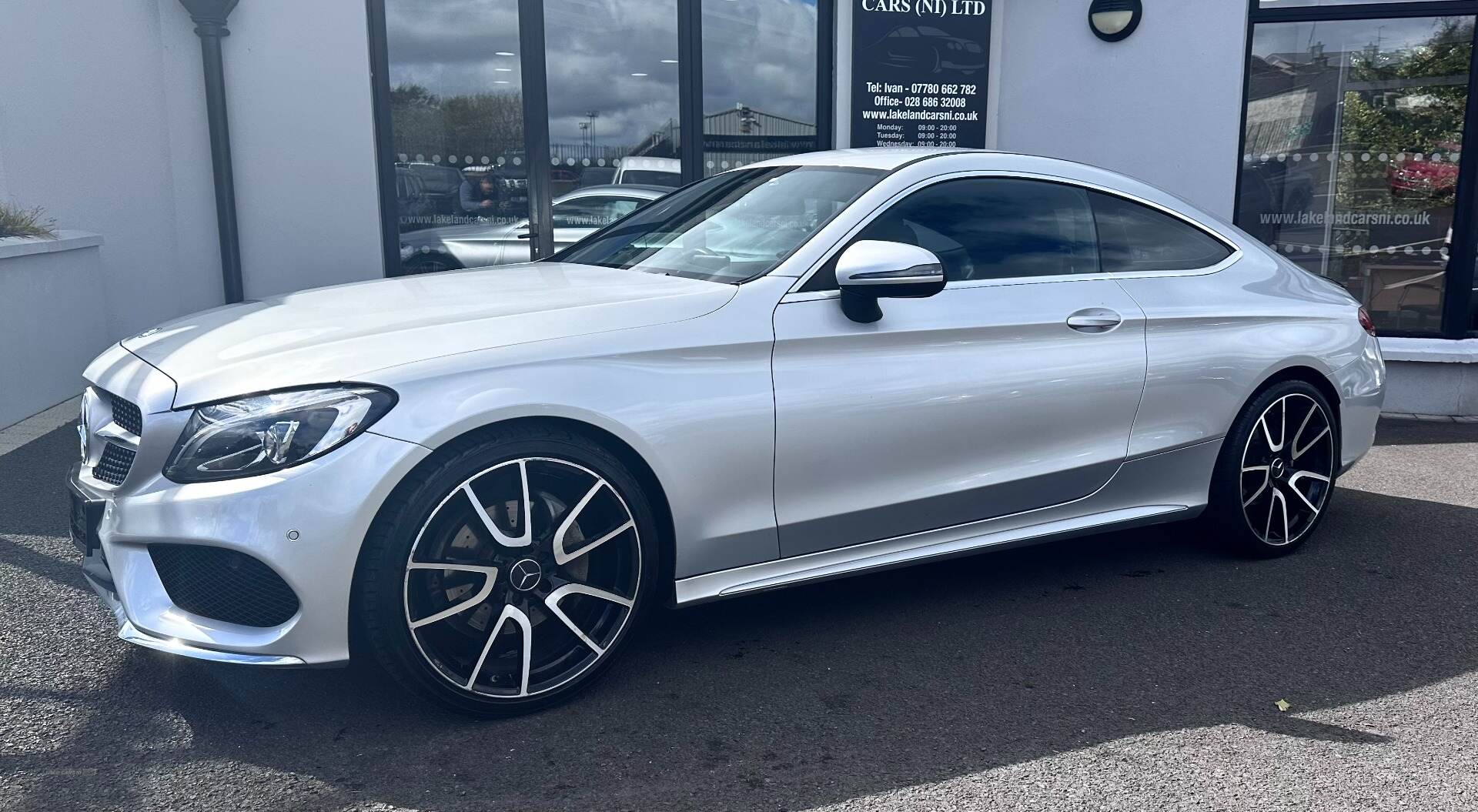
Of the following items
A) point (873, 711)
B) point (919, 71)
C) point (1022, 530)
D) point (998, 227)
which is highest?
point (919, 71)

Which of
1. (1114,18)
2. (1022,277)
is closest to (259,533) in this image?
(1022,277)

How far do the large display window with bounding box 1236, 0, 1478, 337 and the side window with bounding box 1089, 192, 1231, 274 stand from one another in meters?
4.11

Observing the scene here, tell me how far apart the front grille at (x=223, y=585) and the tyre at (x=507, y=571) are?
0.62 feet

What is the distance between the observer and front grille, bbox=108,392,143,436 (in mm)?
2980

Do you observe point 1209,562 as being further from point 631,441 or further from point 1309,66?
point 1309,66

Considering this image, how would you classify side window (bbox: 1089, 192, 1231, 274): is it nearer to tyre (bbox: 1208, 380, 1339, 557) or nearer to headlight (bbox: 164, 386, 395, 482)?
tyre (bbox: 1208, 380, 1339, 557)

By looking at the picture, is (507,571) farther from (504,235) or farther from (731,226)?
(504,235)

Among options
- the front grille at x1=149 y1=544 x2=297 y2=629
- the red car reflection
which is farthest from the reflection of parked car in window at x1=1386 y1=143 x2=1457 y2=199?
the front grille at x1=149 y1=544 x2=297 y2=629

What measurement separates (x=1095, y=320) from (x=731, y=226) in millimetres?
1238

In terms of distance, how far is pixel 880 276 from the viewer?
3.35 metres

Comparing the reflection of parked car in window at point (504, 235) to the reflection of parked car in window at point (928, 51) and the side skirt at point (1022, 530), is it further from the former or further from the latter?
the side skirt at point (1022, 530)

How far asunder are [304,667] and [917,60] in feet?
21.5

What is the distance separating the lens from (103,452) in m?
3.11

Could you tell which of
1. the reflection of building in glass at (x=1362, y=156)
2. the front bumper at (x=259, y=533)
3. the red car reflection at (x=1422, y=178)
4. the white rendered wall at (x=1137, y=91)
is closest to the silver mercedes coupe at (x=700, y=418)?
the front bumper at (x=259, y=533)
